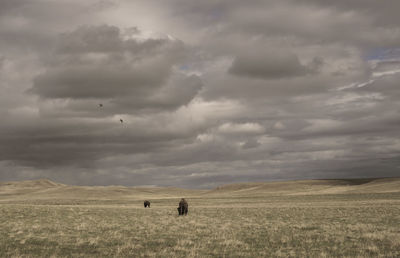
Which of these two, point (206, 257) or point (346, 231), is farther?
point (346, 231)

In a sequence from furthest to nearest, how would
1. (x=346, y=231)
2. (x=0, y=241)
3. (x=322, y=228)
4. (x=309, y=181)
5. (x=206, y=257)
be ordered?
(x=309, y=181) → (x=322, y=228) → (x=346, y=231) → (x=0, y=241) → (x=206, y=257)

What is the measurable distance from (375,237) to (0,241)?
17371 mm

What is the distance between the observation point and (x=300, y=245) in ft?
57.6

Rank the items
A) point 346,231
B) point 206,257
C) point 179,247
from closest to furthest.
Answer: point 206,257, point 179,247, point 346,231

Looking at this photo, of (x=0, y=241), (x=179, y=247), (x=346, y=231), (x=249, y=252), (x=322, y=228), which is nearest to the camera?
(x=249, y=252)

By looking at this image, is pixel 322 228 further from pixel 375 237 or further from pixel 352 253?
pixel 352 253

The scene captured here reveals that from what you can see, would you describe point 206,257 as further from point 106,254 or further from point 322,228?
point 322,228

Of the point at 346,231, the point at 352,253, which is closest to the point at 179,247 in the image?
the point at 352,253

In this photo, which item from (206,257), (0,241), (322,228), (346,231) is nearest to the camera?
Answer: (206,257)

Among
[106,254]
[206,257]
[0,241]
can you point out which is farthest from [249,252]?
[0,241]

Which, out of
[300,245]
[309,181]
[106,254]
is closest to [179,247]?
[106,254]

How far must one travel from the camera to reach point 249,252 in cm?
1592

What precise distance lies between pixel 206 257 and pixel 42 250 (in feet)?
22.5

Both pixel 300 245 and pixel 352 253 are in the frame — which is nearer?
pixel 352 253
